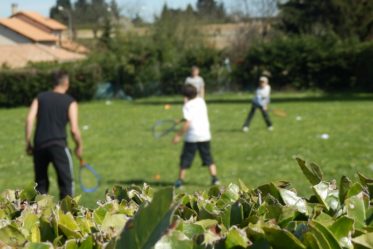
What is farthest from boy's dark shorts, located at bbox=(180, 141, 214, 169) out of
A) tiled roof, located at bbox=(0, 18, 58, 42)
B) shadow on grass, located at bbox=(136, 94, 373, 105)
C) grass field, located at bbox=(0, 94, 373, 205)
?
tiled roof, located at bbox=(0, 18, 58, 42)

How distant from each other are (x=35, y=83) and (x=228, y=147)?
19.2m

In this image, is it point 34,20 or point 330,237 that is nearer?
point 330,237

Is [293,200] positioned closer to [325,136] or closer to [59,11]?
[325,136]

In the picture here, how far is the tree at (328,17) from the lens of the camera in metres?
37.0

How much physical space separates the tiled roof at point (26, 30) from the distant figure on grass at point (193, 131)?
109 ft

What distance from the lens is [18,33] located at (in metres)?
42.6

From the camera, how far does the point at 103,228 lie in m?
1.99

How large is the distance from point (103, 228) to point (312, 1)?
3850 centimetres

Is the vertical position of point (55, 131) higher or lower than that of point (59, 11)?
higher

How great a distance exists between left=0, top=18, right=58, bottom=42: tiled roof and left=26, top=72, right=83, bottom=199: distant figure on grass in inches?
1367

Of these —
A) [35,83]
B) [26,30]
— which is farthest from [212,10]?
[35,83]

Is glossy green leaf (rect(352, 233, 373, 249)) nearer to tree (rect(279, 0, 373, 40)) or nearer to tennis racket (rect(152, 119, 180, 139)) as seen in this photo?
tennis racket (rect(152, 119, 180, 139))

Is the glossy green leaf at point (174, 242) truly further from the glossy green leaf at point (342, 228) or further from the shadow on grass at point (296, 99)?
the shadow on grass at point (296, 99)

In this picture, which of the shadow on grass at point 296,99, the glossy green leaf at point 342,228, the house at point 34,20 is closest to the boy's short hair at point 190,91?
the glossy green leaf at point 342,228
